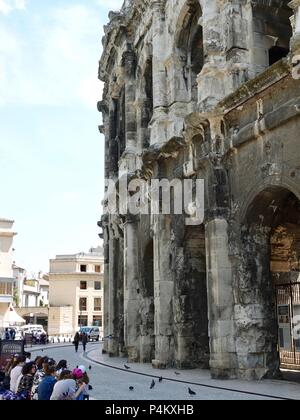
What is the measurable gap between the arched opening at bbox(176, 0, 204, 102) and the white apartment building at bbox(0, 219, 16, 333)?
3266 centimetres

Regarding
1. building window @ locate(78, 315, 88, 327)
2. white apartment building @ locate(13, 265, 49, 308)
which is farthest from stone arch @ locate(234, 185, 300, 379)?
white apartment building @ locate(13, 265, 49, 308)

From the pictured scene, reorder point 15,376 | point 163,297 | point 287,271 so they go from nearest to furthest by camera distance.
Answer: point 15,376
point 163,297
point 287,271

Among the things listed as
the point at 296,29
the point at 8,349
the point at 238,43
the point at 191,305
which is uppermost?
the point at 238,43

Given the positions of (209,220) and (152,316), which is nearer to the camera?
(209,220)

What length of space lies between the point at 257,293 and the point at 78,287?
5168 centimetres

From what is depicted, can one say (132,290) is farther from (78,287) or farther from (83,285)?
(83,285)

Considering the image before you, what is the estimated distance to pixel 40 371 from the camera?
28.8 ft

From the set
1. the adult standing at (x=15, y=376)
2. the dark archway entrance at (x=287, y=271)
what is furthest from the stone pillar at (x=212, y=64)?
the adult standing at (x=15, y=376)

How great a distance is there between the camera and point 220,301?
42.4ft

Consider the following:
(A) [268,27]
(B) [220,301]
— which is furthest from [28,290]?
(A) [268,27]

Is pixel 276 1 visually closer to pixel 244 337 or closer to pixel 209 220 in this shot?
pixel 209 220

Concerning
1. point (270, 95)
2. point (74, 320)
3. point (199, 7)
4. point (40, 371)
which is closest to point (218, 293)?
point (270, 95)

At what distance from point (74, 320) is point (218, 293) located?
164 ft

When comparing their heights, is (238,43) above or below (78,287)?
above
